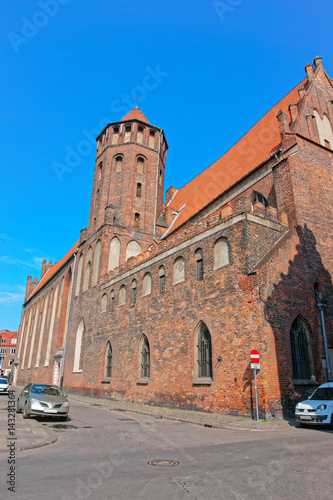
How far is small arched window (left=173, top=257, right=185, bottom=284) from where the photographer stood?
17.8 metres

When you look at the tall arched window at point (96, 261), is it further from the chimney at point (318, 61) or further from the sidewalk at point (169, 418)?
the chimney at point (318, 61)

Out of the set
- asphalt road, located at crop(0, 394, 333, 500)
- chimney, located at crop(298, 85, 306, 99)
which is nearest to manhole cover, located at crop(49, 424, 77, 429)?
asphalt road, located at crop(0, 394, 333, 500)

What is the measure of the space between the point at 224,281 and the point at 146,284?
7.42 m

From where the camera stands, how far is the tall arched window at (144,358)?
19.5 metres

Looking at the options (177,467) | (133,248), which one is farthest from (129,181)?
(177,467)

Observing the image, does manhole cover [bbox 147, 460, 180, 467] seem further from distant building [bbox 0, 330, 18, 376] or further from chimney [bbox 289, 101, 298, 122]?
distant building [bbox 0, 330, 18, 376]

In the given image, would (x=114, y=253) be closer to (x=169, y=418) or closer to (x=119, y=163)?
(x=119, y=163)

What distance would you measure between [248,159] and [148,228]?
11245 millimetres

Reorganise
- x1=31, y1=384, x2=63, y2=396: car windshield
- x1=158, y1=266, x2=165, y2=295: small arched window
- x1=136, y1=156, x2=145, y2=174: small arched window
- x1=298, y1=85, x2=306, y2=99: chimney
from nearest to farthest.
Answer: x1=31, y1=384, x2=63, y2=396: car windshield
x1=158, y1=266, x2=165, y2=295: small arched window
x1=298, y1=85, x2=306, y2=99: chimney
x1=136, y1=156, x2=145, y2=174: small arched window

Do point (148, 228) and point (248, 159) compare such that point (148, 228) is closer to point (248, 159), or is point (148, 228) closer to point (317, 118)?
point (248, 159)

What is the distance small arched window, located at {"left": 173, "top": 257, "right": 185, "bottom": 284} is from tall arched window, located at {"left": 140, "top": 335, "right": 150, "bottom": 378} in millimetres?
4242

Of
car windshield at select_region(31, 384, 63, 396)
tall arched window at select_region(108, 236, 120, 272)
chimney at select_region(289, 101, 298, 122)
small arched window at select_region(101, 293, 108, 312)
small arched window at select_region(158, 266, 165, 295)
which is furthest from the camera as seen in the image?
tall arched window at select_region(108, 236, 120, 272)

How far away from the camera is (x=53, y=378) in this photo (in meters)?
33.6

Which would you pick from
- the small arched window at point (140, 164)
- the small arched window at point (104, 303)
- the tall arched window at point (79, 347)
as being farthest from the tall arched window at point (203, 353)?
the small arched window at point (140, 164)
